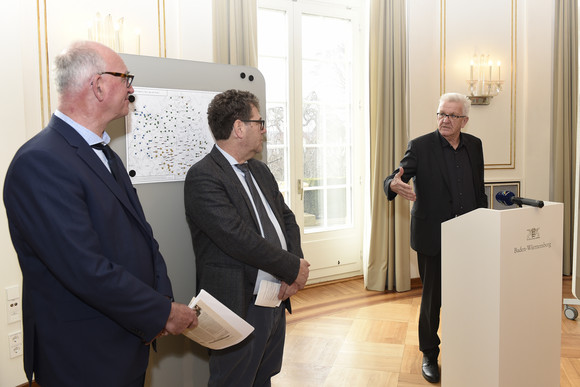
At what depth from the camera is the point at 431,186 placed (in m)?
2.94

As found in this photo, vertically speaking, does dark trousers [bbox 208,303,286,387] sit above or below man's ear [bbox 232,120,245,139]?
below

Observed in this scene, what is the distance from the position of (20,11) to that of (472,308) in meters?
2.96

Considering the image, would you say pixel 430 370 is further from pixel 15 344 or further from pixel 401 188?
pixel 15 344

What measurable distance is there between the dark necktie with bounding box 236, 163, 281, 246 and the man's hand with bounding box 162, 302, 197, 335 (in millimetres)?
598

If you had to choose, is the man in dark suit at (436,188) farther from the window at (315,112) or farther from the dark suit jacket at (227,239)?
the window at (315,112)

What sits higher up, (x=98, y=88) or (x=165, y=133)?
(x=98, y=88)

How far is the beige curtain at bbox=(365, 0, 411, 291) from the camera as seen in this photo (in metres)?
4.83

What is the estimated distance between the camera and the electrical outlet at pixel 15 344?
2.71 m

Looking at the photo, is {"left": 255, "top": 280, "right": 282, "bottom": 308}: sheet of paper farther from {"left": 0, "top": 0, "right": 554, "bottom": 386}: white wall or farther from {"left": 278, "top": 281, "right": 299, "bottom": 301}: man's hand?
{"left": 0, "top": 0, "right": 554, "bottom": 386}: white wall

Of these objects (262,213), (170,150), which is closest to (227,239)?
(262,213)

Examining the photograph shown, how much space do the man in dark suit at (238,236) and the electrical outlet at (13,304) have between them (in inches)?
48.5

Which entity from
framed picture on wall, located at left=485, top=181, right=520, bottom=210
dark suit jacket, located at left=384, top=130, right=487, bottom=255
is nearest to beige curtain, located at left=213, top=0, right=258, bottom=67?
dark suit jacket, located at left=384, top=130, right=487, bottom=255

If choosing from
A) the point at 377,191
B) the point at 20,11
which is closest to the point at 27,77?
the point at 20,11

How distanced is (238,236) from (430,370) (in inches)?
69.0
